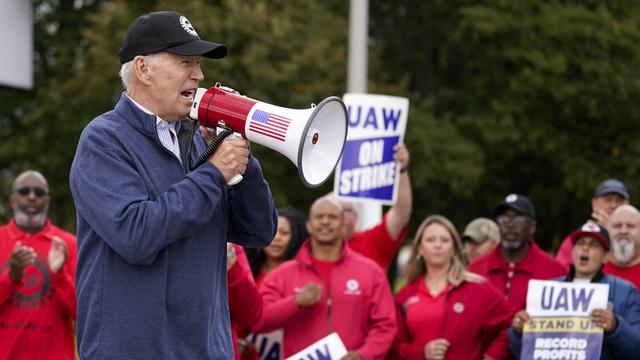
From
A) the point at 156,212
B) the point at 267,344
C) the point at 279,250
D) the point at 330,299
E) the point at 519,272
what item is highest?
the point at 156,212

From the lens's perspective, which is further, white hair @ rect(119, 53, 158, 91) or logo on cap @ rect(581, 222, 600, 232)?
logo on cap @ rect(581, 222, 600, 232)

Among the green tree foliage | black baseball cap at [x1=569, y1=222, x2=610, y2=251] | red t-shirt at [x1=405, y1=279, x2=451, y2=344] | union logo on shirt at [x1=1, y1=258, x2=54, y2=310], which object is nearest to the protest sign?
red t-shirt at [x1=405, y1=279, x2=451, y2=344]

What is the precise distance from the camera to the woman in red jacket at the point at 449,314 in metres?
7.02

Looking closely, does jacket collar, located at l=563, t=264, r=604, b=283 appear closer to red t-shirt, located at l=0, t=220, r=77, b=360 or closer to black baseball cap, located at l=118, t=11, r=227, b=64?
red t-shirt, located at l=0, t=220, r=77, b=360

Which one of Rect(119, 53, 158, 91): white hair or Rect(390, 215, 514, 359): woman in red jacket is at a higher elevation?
Rect(119, 53, 158, 91): white hair

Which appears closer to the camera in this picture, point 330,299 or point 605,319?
point 605,319

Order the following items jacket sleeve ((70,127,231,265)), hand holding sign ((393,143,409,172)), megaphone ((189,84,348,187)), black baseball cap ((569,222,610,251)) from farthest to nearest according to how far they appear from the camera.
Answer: hand holding sign ((393,143,409,172)) → black baseball cap ((569,222,610,251)) → megaphone ((189,84,348,187)) → jacket sleeve ((70,127,231,265))

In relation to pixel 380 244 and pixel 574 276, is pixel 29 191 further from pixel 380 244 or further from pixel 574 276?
pixel 574 276

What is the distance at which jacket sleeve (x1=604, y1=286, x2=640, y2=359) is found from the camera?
639 centimetres

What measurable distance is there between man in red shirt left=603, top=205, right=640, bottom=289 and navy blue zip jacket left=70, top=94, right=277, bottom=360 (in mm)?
4293

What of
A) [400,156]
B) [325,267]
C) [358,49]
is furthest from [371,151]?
[358,49]

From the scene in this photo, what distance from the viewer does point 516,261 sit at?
775cm

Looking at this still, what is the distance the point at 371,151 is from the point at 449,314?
1665mm

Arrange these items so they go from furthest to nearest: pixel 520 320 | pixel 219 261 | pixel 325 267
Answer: pixel 325 267
pixel 520 320
pixel 219 261
